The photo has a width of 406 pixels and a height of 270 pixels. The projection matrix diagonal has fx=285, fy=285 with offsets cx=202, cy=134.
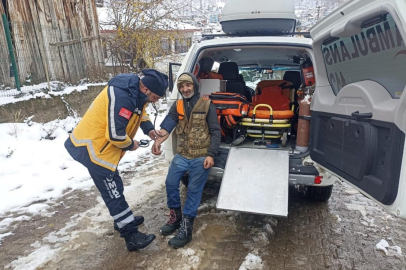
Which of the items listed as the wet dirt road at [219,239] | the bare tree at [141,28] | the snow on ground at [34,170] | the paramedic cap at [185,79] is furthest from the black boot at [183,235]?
the bare tree at [141,28]

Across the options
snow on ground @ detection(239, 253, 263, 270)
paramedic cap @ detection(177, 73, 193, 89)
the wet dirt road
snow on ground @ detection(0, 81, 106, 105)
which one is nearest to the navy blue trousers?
the wet dirt road

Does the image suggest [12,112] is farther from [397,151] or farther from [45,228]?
[397,151]

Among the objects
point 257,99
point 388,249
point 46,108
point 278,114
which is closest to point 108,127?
point 278,114

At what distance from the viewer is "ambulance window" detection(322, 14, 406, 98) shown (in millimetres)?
1737

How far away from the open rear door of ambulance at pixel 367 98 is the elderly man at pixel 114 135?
4.92 feet

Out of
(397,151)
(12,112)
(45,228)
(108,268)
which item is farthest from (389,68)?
(12,112)

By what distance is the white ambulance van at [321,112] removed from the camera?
5.78 ft

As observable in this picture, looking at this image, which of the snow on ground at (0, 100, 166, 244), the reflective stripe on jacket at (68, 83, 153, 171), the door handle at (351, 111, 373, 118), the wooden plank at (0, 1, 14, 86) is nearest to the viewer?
the door handle at (351, 111, 373, 118)

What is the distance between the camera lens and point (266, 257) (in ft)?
8.30

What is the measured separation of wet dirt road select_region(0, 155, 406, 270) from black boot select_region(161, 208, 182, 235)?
9cm

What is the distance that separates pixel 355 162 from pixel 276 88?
7.37 feet

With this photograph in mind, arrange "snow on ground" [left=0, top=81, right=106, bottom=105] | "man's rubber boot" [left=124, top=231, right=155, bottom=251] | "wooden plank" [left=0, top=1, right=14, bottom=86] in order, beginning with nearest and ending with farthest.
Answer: "man's rubber boot" [left=124, top=231, right=155, bottom=251] < "snow on ground" [left=0, top=81, right=106, bottom=105] < "wooden plank" [left=0, top=1, right=14, bottom=86]

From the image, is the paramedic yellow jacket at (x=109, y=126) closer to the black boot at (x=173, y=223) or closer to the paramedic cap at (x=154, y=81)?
the paramedic cap at (x=154, y=81)

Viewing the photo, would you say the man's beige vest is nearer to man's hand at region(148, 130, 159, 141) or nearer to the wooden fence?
man's hand at region(148, 130, 159, 141)
